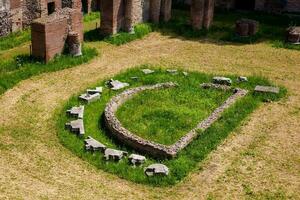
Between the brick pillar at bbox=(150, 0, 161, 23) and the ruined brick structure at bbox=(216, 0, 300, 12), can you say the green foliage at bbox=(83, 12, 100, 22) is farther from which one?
the ruined brick structure at bbox=(216, 0, 300, 12)

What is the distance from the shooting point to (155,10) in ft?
99.2

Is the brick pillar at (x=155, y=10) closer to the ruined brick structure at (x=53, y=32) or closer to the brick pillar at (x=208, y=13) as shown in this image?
the brick pillar at (x=208, y=13)

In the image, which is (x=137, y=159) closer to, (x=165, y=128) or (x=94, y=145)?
(x=94, y=145)

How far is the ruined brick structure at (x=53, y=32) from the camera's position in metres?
22.9

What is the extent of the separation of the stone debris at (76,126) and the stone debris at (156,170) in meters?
2.99

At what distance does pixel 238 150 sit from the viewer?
16969 mm

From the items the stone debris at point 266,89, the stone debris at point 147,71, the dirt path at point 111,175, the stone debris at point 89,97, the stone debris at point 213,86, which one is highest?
the stone debris at point 147,71

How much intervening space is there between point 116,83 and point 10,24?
796 centimetres

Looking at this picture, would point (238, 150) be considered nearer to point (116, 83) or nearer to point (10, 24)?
point (116, 83)

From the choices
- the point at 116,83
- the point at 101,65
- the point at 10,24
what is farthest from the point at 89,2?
the point at 116,83

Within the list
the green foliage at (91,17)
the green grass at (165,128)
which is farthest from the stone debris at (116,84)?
the green foliage at (91,17)

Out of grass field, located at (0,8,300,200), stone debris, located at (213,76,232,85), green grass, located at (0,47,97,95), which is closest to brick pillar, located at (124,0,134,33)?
grass field, located at (0,8,300,200)

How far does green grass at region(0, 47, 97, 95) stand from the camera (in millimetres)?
21391

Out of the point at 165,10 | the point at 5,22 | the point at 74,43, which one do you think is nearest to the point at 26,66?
the point at 74,43
